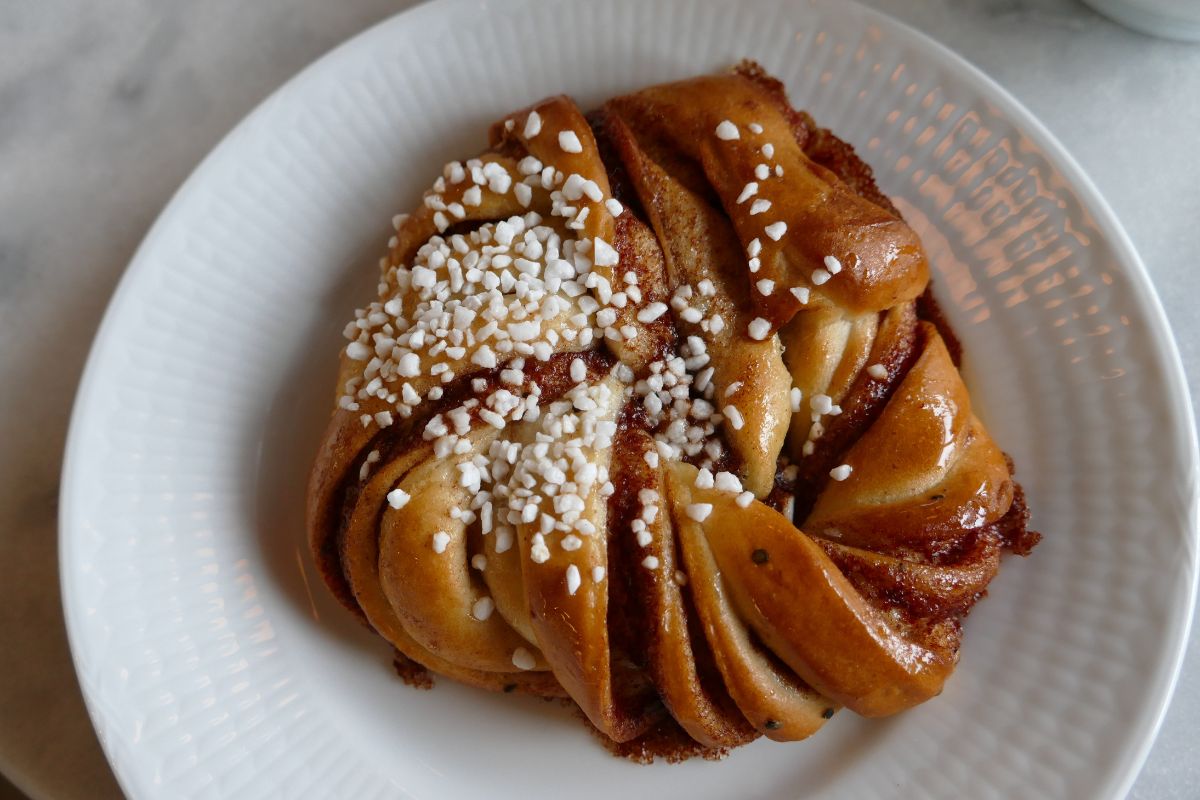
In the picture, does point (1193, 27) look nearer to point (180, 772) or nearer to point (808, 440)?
point (808, 440)

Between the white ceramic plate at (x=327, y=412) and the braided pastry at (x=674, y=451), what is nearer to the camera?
the braided pastry at (x=674, y=451)

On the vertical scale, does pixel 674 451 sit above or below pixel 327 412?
above

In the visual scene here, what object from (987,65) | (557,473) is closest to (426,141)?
(557,473)

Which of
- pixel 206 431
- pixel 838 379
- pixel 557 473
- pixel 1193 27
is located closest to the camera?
pixel 557 473

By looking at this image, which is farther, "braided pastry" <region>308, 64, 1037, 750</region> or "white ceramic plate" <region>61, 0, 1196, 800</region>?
"white ceramic plate" <region>61, 0, 1196, 800</region>

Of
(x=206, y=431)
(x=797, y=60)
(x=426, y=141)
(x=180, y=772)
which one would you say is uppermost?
Result: (x=797, y=60)
